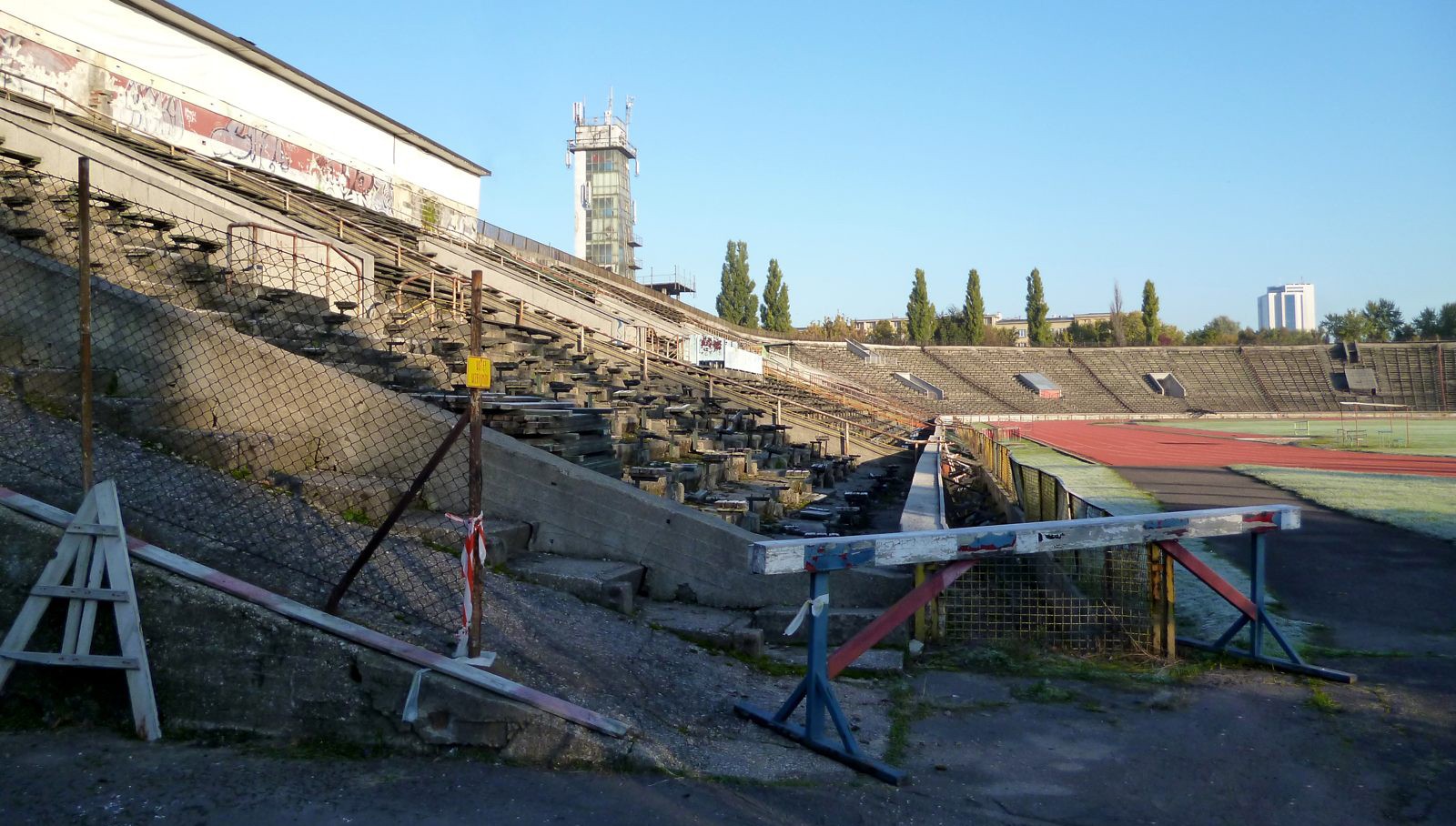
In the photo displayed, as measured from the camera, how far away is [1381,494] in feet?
55.2

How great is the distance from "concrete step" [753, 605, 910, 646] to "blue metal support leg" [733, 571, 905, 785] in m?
1.66

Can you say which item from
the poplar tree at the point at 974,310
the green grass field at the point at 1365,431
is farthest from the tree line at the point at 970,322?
the green grass field at the point at 1365,431

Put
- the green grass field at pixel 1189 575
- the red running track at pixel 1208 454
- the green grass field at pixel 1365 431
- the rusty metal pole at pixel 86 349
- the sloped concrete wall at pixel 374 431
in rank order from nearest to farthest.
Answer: the rusty metal pole at pixel 86 349 < the sloped concrete wall at pixel 374 431 < the green grass field at pixel 1189 575 < the red running track at pixel 1208 454 < the green grass field at pixel 1365 431

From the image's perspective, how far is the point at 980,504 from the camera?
1719cm

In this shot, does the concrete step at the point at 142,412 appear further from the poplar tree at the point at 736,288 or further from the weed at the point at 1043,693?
the poplar tree at the point at 736,288

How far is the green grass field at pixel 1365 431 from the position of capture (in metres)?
31.6

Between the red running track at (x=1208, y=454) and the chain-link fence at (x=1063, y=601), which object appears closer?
the chain-link fence at (x=1063, y=601)

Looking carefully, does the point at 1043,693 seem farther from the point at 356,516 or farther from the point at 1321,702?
the point at 356,516

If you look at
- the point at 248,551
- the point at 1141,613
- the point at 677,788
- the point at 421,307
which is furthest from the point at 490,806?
the point at 421,307

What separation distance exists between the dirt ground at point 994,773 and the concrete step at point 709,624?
37.6 inches

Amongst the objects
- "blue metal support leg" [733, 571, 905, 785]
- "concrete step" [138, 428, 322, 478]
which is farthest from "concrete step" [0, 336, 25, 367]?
"blue metal support leg" [733, 571, 905, 785]

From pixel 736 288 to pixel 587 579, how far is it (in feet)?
274

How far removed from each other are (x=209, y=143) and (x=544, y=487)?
21.8 metres

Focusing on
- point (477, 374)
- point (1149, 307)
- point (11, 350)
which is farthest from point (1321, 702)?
point (1149, 307)
